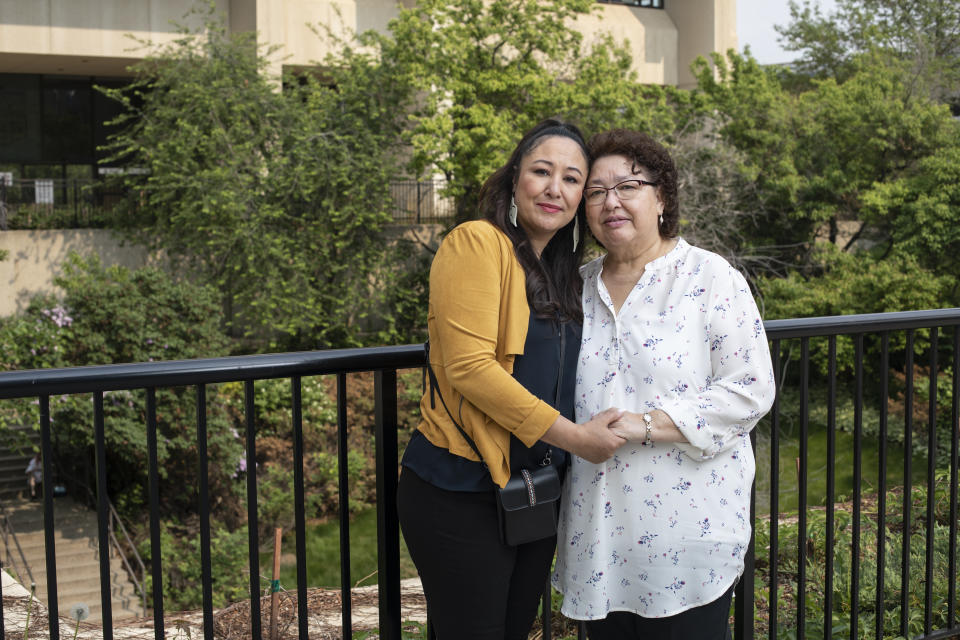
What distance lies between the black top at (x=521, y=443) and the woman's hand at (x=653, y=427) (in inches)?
6.6

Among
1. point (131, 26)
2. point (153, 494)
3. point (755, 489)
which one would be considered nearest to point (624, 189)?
point (153, 494)

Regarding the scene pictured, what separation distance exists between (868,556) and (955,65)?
27.7m

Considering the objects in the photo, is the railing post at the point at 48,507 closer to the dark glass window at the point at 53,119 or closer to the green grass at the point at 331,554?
the green grass at the point at 331,554

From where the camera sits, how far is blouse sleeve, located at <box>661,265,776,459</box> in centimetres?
211

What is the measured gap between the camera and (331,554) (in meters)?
15.8

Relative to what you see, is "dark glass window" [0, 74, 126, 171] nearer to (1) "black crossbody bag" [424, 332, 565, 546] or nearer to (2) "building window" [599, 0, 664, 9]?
(2) "building window" [599, 0, 664, 9]

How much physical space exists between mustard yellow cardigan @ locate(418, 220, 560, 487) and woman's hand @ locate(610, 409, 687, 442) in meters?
0.17

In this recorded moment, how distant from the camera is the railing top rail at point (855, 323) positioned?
2729mm

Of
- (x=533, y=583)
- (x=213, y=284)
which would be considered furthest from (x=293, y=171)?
(x=533, y=583)

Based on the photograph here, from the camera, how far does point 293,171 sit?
20.1 m

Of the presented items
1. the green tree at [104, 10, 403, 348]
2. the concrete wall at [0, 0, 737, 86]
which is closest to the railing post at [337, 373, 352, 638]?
the green tree at [104, 10, 403, 348]

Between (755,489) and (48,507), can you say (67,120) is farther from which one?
(48,507)

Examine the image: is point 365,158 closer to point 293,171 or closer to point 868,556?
point 293,171

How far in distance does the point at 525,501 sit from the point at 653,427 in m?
0.33
